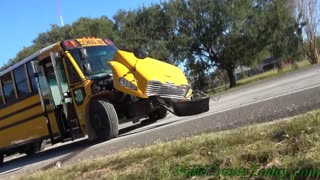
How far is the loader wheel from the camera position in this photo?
10.7m

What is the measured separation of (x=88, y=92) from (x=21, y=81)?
2.71 m

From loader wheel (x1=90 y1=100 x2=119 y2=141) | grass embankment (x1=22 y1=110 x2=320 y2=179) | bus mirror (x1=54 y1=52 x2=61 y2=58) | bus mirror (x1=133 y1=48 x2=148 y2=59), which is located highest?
bus mirror (x1=54 y1=52 x2=61 y2=58)

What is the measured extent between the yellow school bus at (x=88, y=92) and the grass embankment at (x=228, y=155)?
4.10m

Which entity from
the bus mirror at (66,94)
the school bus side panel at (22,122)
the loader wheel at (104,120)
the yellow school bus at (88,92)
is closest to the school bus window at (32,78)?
the yellow school bus at (88,92)

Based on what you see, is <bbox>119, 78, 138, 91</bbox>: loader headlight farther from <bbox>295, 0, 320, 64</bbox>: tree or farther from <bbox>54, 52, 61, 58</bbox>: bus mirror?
<bbox>295, 0, 320, 64</bbox>: tree

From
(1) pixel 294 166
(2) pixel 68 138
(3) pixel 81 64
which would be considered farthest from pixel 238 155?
(2) pixel 68 138

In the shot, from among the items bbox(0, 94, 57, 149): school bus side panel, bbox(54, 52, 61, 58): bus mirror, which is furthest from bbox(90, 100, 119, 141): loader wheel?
bbox(0, 94, 57, 149): school bus side panel

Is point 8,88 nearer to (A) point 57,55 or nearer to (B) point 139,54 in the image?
(A) point 57,55

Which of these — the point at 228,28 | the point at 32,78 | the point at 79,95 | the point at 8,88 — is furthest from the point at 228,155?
the point at 228,28

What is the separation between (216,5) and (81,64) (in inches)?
1121

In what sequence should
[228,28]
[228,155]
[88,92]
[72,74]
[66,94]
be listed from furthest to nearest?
[228,28] < [66,94] < [72,74] < [88,92] < [228,155]

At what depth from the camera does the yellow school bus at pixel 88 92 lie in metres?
10.6

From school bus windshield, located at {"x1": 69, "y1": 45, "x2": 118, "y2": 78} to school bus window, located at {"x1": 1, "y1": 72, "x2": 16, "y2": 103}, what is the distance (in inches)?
112

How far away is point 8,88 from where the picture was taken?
44.6 ft
